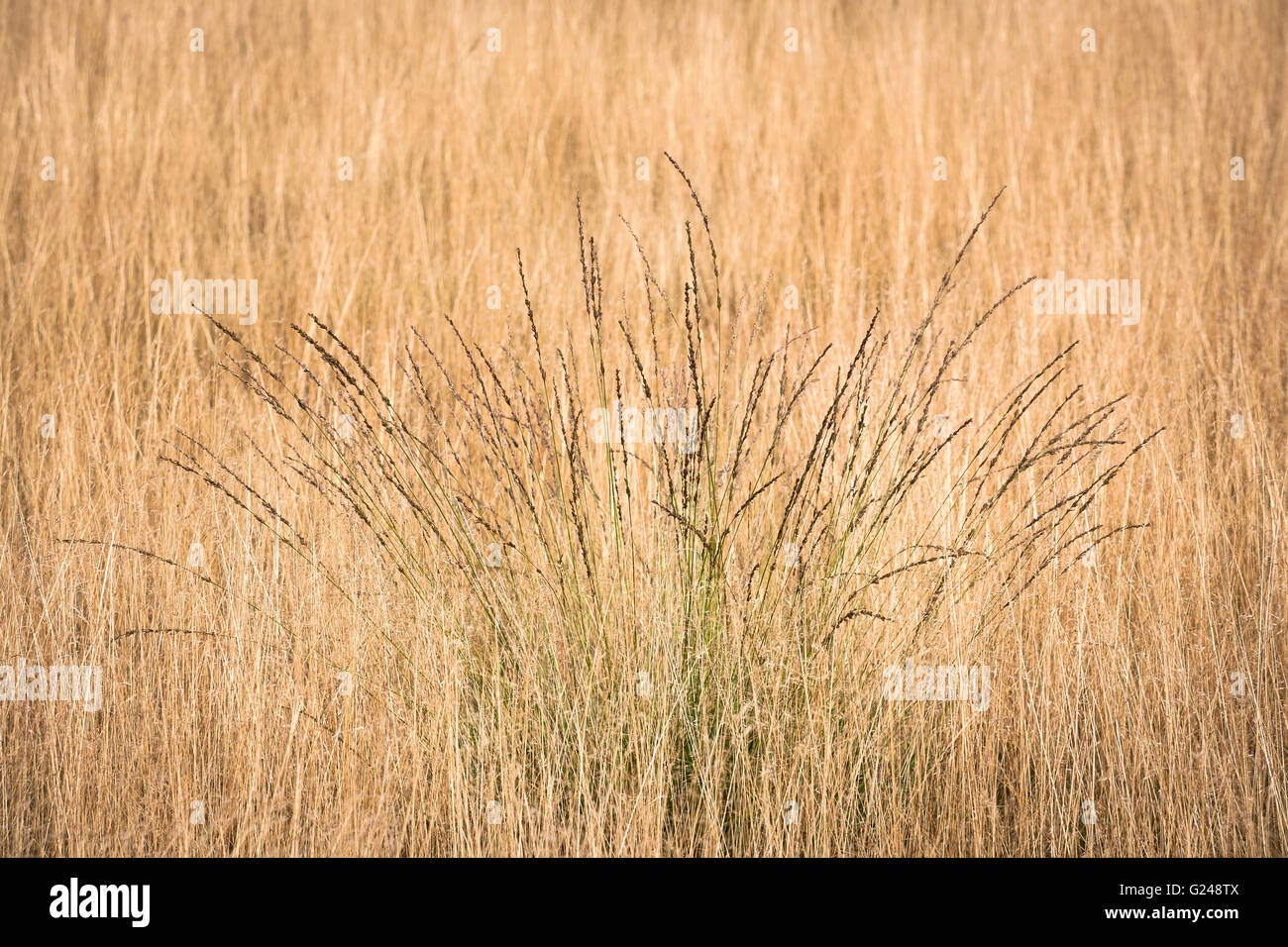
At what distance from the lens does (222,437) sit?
3723mm

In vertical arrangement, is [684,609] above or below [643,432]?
below

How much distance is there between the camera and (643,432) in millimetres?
2789

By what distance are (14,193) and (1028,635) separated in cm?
476

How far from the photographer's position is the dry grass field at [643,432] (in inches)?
99.2

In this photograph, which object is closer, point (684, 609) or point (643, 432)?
point (684, 609)

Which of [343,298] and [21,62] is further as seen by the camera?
[21,62]

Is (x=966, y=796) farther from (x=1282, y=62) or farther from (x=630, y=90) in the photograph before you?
(x=1282, y=62)

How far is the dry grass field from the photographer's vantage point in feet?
8.27

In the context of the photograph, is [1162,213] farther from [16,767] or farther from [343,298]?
[16,767]

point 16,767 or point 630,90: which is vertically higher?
point 630,90
